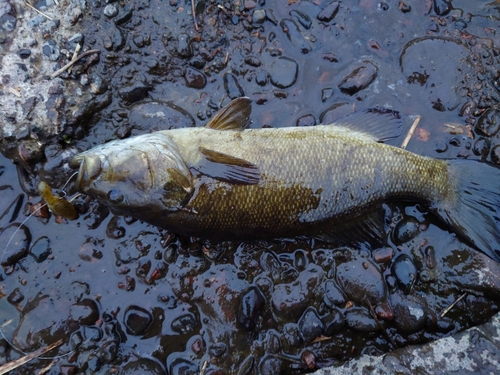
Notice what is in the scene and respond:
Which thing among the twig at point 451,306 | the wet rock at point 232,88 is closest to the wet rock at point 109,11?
the wet rock at point 232,88

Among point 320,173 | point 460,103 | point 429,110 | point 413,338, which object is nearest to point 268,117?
point 320,173

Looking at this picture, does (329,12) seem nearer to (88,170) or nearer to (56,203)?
(88,170)

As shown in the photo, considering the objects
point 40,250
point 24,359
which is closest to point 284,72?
point 40,250

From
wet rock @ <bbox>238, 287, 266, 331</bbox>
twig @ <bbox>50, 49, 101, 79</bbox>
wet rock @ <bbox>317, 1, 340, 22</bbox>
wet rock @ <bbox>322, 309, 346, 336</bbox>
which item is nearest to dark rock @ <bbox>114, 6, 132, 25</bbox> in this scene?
twig @ <bbox>50, 49, 101, 79</bbox>

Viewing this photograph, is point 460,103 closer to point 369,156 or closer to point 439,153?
point 439,153

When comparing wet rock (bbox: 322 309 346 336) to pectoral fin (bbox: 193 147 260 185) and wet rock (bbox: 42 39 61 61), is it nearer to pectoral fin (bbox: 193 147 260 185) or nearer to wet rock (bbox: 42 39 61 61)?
pectoral fin (bbox: 193 147 260 185)

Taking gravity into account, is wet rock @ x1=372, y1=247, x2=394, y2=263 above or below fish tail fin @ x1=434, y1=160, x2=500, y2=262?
below
